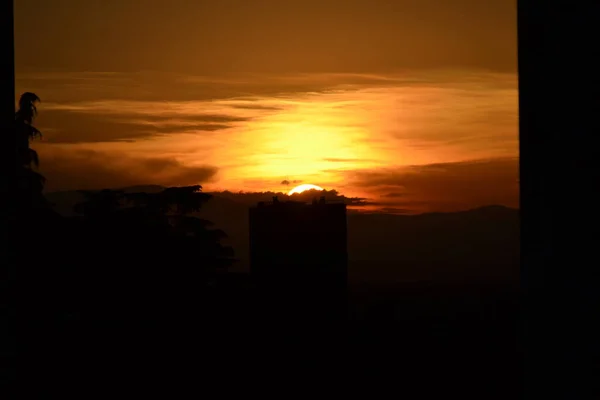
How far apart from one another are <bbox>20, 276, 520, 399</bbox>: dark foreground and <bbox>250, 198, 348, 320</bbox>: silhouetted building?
12.9m

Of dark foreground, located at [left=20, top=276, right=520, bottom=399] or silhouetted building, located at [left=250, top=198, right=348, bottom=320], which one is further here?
silhouetted building, located at [left=250, top=198, right=348, bottom=320]

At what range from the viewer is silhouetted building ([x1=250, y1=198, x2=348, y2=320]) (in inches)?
1838

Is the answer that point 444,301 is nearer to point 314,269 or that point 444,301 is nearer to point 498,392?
point 314,269

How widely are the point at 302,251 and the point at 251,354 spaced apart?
1064 inches

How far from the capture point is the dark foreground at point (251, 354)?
1603 centimetres

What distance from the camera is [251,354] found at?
21.9 metres

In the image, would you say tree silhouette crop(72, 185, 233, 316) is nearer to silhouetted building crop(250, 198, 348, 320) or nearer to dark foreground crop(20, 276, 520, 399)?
dark foreground crop(20, 276, 520, 399)

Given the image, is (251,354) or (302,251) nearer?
(251,354)

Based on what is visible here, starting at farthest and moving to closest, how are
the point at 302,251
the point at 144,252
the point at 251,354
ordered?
the point at 302,251 → the point at 144,252 → the point at 251,354

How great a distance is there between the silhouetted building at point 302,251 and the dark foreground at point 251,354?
42.4 ft

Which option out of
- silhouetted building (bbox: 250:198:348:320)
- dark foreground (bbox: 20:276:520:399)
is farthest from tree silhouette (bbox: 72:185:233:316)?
silhouetted building (bbox: 250:198:348:320)

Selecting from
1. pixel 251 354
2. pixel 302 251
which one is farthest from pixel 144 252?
pixel 302 251

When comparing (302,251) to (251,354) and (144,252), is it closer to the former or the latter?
(144,252)

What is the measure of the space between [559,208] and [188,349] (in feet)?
57.8
